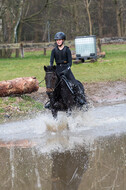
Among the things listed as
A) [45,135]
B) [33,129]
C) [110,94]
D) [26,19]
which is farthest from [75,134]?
[26,19]

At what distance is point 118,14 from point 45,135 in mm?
38018

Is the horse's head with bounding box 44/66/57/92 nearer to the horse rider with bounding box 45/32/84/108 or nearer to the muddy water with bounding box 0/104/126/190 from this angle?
the horse rider with bounding box 45/32/84/108

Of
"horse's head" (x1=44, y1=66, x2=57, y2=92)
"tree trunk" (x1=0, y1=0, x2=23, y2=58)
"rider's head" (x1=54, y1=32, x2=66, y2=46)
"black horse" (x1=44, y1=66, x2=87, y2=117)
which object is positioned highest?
"tree trunk" (x1=0, y1=0, x2=23, y2=58)

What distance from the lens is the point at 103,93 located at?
568 inches

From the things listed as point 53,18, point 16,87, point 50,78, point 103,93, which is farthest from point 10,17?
point 50,78

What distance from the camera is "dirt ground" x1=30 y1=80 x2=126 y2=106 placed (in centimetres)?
1357

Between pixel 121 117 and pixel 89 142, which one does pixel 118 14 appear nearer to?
pixel 121 117

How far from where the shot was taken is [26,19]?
3316cm

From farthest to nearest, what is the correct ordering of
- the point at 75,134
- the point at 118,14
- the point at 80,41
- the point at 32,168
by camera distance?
the point at 118,14, the point at 80,41, the point at 75,134, the point at 32,168

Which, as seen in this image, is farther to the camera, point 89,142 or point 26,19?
point 26,19

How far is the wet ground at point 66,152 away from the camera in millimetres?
5445

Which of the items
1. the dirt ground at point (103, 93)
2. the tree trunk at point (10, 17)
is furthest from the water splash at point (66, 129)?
the tree trunk at point (10, 17)

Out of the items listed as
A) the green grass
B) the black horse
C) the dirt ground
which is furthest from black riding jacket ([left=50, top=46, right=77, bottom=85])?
the green grass

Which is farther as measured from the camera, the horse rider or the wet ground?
the horse rider
